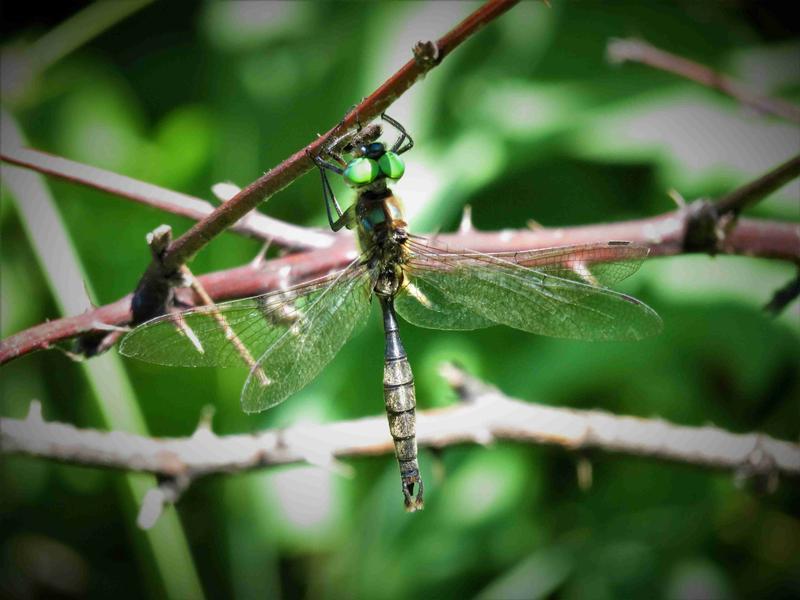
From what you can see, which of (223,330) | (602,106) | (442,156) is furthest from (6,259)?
(602,106)

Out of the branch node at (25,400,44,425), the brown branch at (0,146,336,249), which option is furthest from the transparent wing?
the branch node at (25,400,44,425)

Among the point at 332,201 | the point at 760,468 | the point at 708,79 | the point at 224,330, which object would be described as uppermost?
the point at 708,79

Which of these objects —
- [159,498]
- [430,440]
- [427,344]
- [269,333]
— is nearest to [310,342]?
[269,333]

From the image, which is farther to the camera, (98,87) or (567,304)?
(98,87)

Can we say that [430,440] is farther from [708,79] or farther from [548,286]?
[708,79]

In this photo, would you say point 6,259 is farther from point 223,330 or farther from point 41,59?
point 223,330

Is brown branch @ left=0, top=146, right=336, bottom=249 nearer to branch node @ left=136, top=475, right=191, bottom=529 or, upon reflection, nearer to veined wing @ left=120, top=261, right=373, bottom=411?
veined wing @ left=120, top=261, right=373, bottom=411
